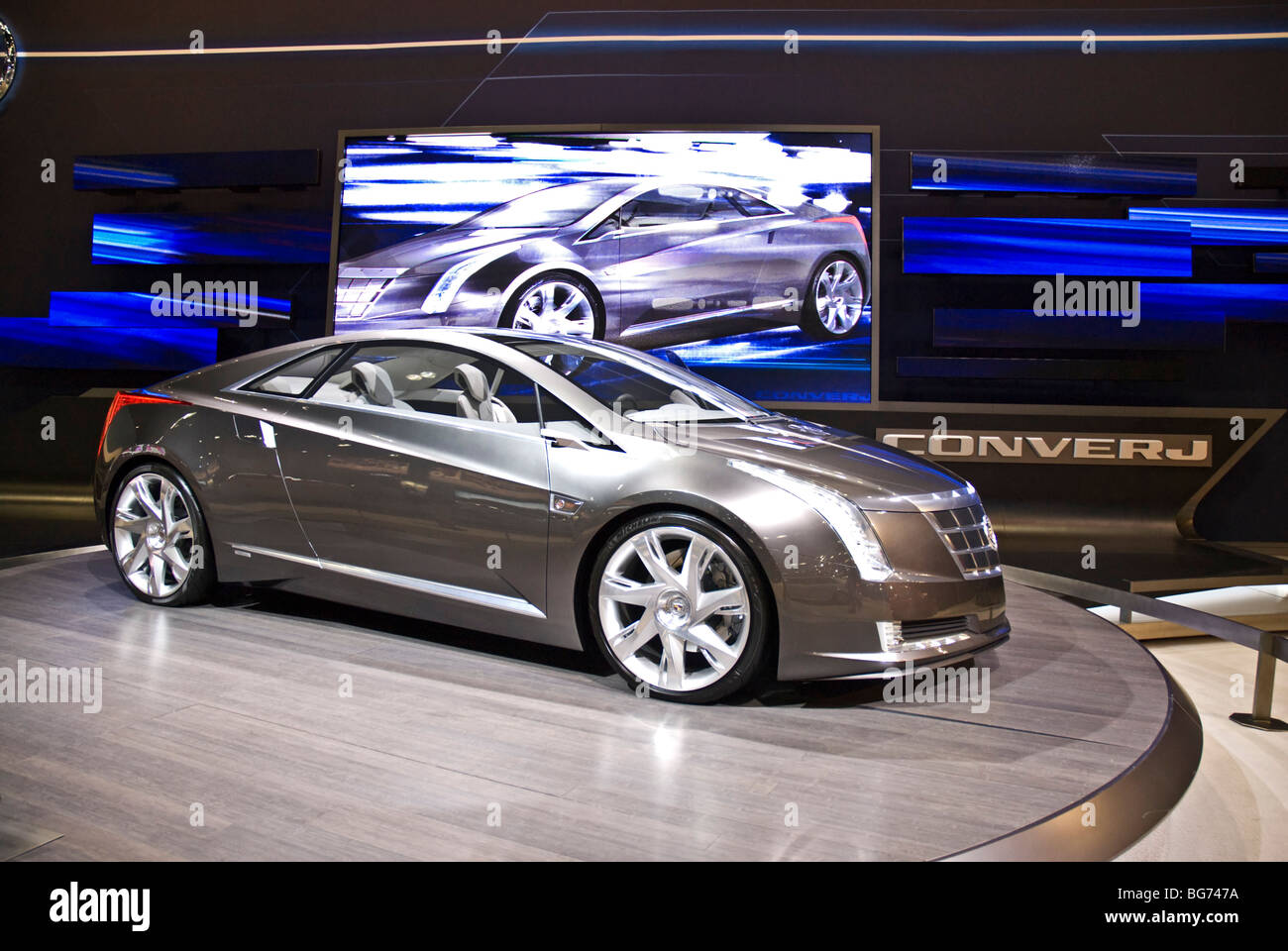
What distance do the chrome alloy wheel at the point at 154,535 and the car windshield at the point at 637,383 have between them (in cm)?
145

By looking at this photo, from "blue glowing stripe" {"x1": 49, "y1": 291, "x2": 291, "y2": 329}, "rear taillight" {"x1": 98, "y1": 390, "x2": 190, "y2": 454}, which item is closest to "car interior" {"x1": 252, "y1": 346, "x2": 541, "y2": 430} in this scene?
"rear taillight" {"x1": 98, "y1": 390, "x2": 190, "y2": 454}

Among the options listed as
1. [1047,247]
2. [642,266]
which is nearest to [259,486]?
[642,266]

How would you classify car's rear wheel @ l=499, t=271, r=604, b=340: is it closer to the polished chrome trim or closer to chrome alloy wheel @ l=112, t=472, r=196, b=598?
chrome alloy wheel @ l=112, t=472, r=196, b=598

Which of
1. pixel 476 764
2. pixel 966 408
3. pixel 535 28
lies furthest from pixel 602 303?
pixel 476 764

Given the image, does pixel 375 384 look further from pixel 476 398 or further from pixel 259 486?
pixel 259 486

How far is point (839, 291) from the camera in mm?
6664

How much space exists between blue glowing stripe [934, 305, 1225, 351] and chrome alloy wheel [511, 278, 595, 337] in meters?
2.46

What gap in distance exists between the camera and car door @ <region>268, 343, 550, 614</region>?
2.93 metres

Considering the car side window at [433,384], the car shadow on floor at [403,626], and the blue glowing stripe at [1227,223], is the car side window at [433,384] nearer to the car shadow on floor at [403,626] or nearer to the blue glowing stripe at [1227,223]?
the car shadow on floor at [403,626]

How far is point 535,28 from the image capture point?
707 cm

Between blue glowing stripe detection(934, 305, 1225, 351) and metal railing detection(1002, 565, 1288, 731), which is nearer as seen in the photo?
metal railing detection(1002, 565, 1288, 731)

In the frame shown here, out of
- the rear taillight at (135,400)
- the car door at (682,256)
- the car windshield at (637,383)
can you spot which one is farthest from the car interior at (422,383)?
the car door at (682,256)

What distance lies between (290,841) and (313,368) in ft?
6.85
